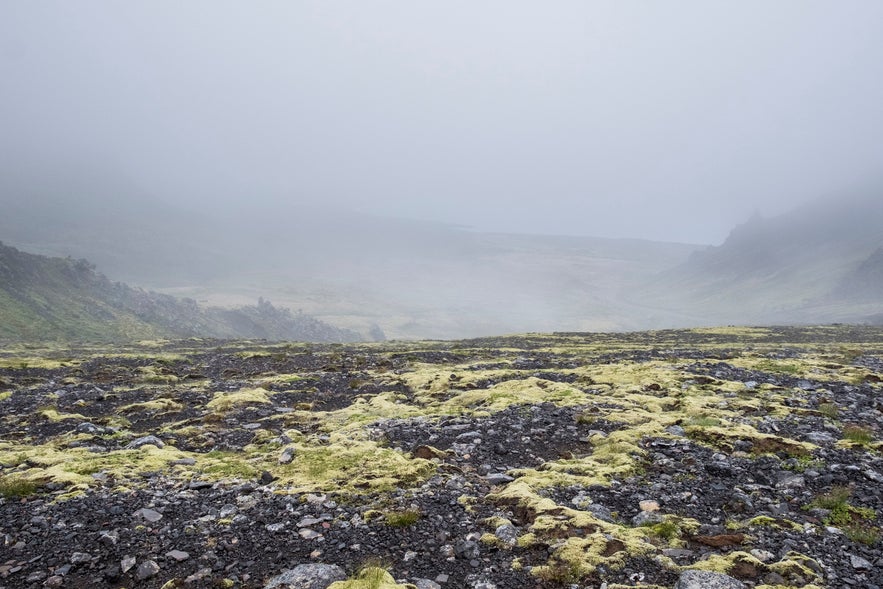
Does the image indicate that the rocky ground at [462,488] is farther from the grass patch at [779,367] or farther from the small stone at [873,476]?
the grass patch at [779,367]

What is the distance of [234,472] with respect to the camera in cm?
1257

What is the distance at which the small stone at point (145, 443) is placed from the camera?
1505cm

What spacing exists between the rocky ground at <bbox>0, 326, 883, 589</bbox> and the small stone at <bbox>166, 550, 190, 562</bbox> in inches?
1.5

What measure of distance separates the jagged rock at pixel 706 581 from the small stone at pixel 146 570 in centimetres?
895

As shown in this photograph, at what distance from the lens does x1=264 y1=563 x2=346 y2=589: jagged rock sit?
7.86m

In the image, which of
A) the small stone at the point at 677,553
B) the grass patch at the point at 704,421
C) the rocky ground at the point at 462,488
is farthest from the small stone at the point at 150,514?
the grass patch at the point at 704,421

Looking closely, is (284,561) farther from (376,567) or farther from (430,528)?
(430,528)

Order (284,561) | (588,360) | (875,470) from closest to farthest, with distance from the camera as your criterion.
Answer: (284,561) → (875,470) → (588,360)

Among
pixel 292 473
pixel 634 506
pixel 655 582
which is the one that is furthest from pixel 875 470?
pixel 292 473

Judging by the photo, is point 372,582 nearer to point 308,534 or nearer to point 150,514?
point 308,534

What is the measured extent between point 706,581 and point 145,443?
16006 millimetres

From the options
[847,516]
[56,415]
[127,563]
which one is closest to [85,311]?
[56,415]

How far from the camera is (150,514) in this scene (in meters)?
10.2

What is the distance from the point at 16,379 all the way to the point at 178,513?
27.7m
